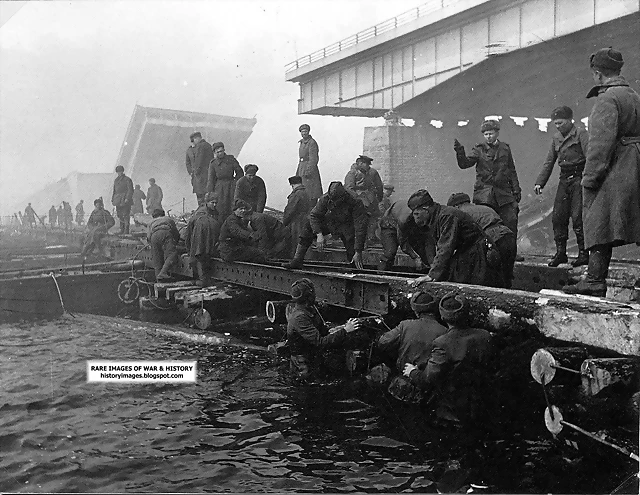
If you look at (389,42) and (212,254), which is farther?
(389,42)

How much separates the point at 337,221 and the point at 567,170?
2.69 meters

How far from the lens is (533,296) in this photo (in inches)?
168

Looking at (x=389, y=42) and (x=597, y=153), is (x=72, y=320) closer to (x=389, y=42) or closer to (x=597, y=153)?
(x=597, y=153)

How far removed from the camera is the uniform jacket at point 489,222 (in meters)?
5.50

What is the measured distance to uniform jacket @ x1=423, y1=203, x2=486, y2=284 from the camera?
16.6 ft

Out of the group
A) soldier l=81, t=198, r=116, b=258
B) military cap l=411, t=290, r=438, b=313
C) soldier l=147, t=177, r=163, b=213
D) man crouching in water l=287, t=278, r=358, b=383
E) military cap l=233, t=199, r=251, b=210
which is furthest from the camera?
soldier l=147, t=177, r=163, b=213

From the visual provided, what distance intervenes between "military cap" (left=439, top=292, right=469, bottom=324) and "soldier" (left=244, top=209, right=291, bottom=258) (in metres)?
4.84

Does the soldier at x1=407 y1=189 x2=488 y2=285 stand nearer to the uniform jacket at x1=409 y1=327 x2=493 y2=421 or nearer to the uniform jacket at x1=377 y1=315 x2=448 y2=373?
the uniform jacket at x1=377 y1=315 x2=448 y2=373

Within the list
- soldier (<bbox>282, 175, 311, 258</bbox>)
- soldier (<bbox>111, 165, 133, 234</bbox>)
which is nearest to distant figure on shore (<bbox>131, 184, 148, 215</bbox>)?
soldier (<bbox>111, 165, 133, 234</bbox>)

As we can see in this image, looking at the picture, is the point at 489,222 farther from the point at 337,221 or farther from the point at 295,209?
the point at 295,209

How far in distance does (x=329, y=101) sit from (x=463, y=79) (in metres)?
3.94

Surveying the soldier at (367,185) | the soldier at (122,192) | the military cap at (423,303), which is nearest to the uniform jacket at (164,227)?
the soldier at (367,185)

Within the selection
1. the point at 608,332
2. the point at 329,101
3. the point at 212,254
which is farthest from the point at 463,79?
the point at 608,332

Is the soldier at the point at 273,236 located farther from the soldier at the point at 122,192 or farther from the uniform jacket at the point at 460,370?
the soldier at the point at 122,192
